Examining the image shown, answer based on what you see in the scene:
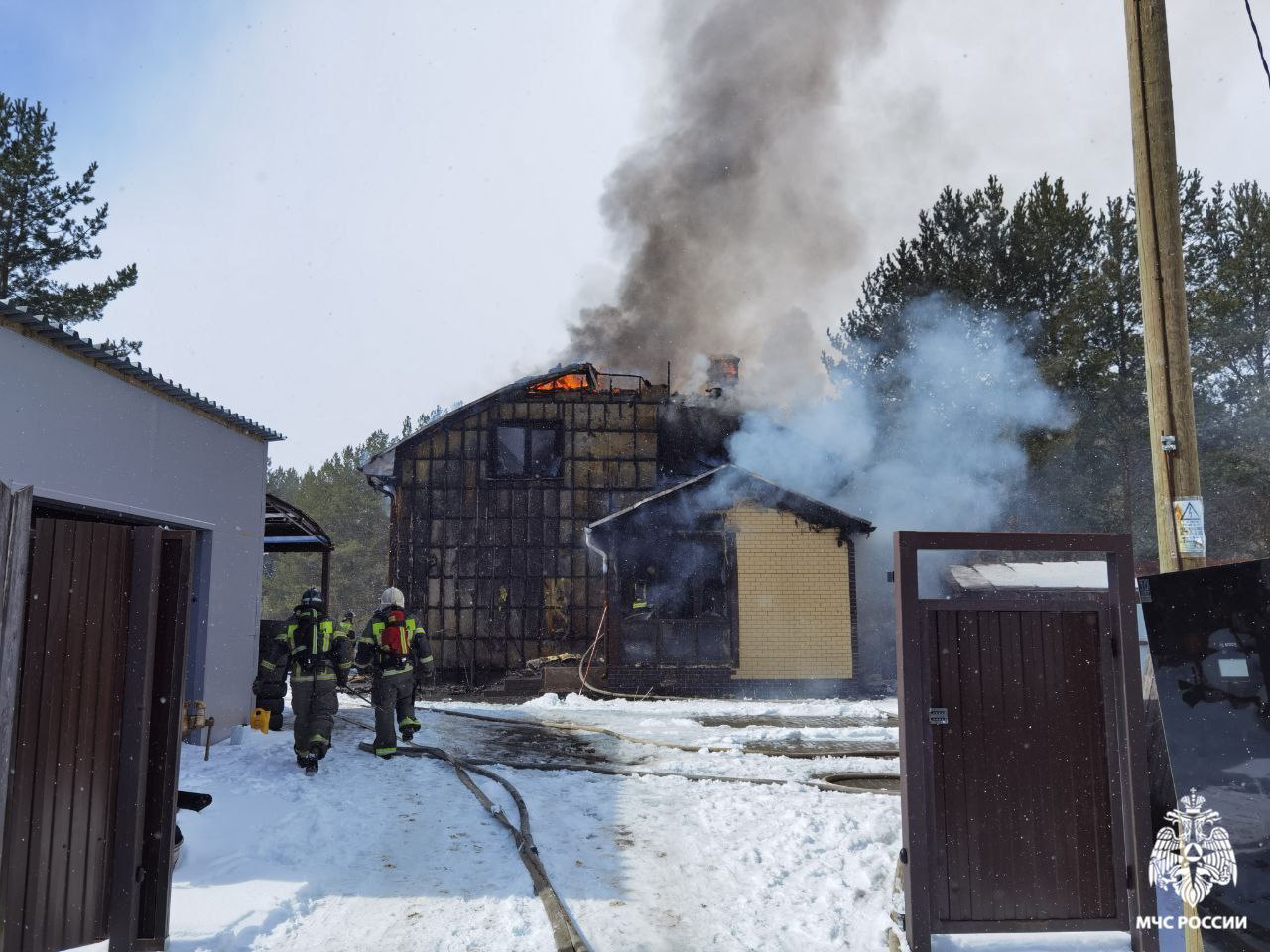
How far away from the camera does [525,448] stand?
22.8 m

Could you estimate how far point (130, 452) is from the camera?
9195mm

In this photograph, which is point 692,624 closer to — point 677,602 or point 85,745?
point 677,602

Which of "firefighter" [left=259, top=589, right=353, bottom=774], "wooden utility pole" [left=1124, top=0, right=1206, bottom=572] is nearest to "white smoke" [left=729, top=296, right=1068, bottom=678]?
"firefighter" [left=259, top=589, right=353, bottom=774]

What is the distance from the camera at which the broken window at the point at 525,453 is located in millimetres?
22578

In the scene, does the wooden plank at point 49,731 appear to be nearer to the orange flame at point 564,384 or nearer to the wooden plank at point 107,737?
the wooden plank at point 107,737

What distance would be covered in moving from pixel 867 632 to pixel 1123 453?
9.83 metres

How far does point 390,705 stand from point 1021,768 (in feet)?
23.5

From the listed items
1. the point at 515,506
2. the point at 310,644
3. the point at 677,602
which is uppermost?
the point at 515,506

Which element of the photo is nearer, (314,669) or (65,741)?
(65,741)

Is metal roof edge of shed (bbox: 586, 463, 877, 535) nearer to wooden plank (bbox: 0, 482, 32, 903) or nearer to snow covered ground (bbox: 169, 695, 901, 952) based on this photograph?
snow covered ground (bbox: 169, 695, 901, 952)

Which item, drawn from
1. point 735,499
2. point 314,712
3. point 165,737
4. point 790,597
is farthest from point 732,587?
point 165,737

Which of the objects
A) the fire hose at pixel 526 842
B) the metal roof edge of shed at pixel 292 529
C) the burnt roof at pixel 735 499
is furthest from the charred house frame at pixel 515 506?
the fire hose at pixel 526 842

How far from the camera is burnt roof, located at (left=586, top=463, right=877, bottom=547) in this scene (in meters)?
18.2

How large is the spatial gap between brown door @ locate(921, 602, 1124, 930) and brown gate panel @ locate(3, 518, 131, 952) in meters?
4.02
